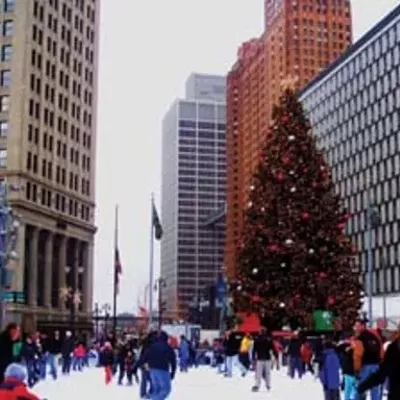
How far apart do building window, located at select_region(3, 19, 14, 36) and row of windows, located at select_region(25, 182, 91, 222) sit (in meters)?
16.8

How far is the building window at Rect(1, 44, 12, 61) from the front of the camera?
296ft

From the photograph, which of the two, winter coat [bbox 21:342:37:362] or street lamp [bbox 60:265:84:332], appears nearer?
winter coat [bbox 21:342:37:362]

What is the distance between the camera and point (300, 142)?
37906mm

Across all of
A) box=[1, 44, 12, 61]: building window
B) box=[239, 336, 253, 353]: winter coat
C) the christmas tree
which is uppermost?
box=[1, 44, 12, 61]: building window

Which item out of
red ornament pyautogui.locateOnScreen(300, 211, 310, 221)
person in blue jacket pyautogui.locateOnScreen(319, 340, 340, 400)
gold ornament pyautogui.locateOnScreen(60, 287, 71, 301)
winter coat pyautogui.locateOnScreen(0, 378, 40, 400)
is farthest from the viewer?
gold ornament pyautogui.locateOnScreen(60, 287, 71, 301)

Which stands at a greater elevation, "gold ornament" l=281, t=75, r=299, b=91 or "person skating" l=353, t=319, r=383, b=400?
"gold ornament" l=281, t=75, r=299, b=91

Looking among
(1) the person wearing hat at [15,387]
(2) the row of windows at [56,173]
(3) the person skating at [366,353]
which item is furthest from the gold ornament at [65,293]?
(1) the person wearing hat at [15,387]

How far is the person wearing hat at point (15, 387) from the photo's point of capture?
7297 millimetres

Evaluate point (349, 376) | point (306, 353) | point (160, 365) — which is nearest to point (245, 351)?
point (306, 353)

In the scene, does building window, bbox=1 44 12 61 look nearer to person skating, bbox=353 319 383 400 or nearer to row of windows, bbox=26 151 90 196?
row of windows, bbox=26 151 90 196

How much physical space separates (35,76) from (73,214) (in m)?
17.4

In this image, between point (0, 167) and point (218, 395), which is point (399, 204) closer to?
point (0, 167)

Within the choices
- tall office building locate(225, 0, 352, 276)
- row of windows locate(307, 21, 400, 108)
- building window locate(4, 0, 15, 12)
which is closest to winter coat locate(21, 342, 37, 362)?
building window locate(4, 0, 15, 12)

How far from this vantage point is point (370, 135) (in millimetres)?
112875
